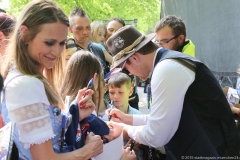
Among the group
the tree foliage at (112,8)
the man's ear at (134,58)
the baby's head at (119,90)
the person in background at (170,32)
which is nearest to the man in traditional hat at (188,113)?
the man's ear at (134,58)

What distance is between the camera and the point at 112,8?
10.6 m

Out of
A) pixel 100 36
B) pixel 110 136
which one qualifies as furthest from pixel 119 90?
pixel 100 36

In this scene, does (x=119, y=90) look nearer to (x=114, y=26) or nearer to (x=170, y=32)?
(x=170, y=32)

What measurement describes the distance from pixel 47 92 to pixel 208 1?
16.6 ft

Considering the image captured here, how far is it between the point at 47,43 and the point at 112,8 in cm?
950

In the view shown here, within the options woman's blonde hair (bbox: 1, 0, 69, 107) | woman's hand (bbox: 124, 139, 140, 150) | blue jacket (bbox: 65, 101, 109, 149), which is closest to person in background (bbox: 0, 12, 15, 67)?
woman's blonde hair (bbox: 1, 0, 69, 107)

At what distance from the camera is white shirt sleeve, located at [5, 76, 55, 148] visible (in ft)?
4.27

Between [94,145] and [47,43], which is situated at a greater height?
[47,43]

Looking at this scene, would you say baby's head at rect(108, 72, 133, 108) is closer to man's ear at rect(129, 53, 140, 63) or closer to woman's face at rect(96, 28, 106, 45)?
man's ear at rect(129, 53, 140, 63)

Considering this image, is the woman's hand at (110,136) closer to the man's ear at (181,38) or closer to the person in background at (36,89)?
the person in background at (36,89)

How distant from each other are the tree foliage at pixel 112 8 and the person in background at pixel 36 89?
7.52 meters

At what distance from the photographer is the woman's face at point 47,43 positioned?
4.89ft

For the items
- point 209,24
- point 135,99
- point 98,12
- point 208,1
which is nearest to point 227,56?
point 209,24

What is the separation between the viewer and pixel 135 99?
3963 mm
